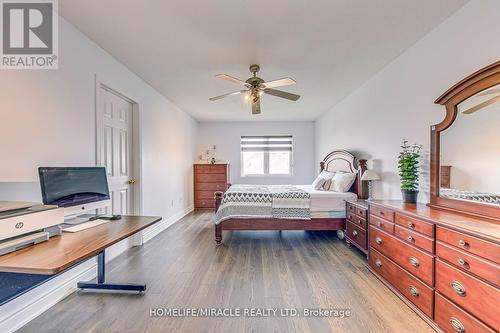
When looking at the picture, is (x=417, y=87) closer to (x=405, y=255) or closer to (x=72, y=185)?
(x=405, y=255)

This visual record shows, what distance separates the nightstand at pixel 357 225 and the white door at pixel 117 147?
3.23 meters

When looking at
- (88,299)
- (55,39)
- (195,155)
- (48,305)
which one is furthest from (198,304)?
(195,155)

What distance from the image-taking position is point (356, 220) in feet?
10.4

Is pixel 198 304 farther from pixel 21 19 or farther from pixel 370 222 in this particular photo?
pixel 21 19

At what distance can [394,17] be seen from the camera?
2102mm

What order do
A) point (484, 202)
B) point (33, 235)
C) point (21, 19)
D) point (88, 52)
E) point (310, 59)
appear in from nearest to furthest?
point (33, 235) → point (484, 202) → point (21, 19) → point (88, 52) → point (310, 59)

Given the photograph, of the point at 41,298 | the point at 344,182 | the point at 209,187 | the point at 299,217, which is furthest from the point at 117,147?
the point at 344,182

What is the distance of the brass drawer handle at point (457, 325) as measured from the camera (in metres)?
1.47

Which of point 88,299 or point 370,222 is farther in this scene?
point 370,222

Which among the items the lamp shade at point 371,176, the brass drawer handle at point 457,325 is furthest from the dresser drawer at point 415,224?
the lamp shade at point 371,176

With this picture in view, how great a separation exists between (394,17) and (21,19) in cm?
318

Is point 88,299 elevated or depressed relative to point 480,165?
depressed

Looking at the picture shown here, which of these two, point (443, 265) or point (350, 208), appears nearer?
point (443, 265)

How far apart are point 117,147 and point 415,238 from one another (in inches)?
139
